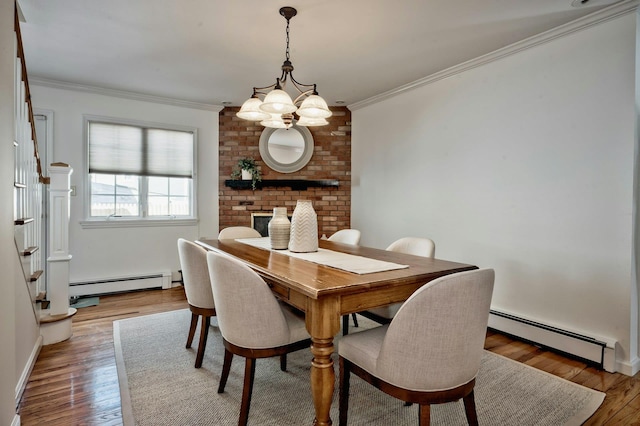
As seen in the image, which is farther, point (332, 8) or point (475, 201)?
point (475, 201)

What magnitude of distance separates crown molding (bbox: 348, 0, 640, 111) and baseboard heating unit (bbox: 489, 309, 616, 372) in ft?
7.10

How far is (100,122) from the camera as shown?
3.98m

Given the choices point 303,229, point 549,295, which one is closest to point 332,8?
point 303,229

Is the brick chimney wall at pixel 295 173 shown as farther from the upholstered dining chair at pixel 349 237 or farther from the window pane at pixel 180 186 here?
the upholstered dining chair at pixel 349 237

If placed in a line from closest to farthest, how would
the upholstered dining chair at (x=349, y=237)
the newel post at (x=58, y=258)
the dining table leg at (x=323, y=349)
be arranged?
the dining table leg at (x=323, y=349) → the newel post at (x=58, y=258) → the upholstered dining chair at (x=349, y=237)

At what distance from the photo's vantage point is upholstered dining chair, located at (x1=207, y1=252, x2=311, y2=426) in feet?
5.00

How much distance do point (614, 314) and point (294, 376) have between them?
85.3 inches

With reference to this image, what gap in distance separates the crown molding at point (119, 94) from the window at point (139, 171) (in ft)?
1.04

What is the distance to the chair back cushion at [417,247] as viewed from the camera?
7.61 ft

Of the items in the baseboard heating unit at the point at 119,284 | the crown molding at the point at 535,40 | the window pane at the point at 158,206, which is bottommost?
the baseboard heating unit at the point at 119,284

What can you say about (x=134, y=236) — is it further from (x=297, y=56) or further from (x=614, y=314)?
(x=614, y=314)

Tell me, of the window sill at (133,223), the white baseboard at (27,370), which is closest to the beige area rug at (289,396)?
the white baseboard at (27,370)

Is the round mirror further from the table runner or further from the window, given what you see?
the table runner

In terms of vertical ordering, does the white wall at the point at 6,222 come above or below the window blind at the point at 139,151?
below
